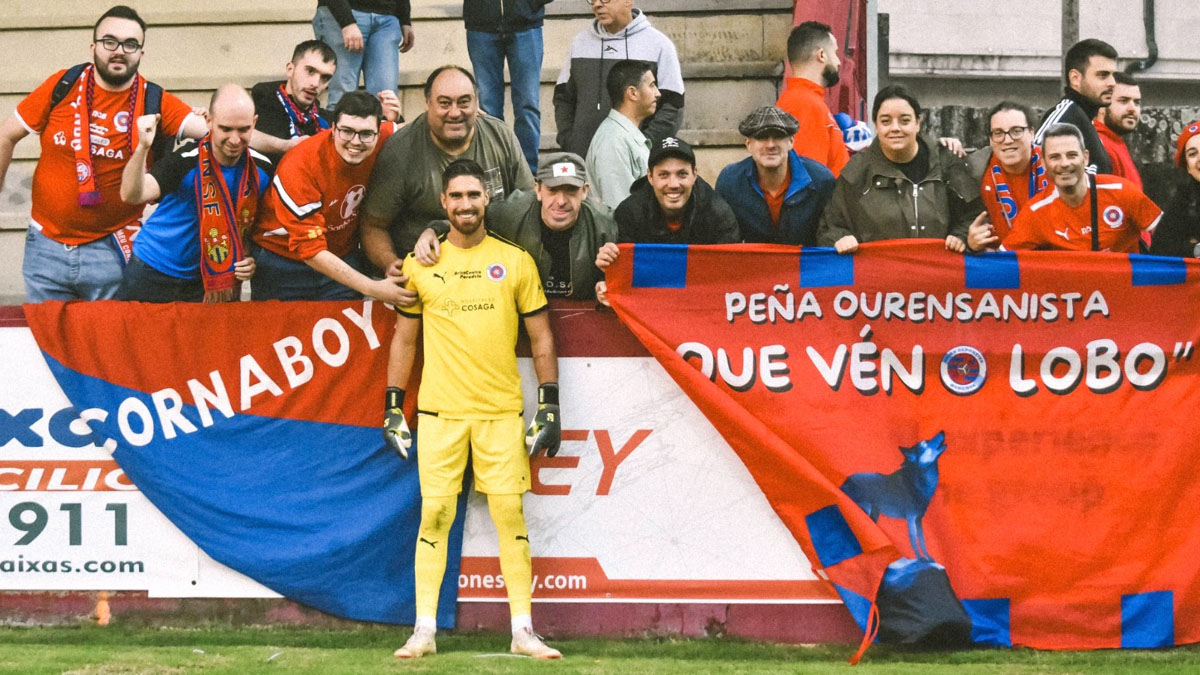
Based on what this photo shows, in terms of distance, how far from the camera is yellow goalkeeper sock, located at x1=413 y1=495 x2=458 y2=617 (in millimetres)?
6629

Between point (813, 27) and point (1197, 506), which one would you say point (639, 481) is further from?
point (813, 27)

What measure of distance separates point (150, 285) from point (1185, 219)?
4.69 meters

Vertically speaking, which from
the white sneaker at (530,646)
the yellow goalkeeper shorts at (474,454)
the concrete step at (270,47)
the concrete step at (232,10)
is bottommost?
the white sneaker at (530,646)

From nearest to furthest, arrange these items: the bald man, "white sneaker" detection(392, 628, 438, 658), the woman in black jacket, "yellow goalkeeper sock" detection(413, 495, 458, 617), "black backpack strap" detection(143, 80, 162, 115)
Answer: "white sneaker" detection(392, 628, 438, 658), "yellow goalkeeper sock" detection(413, 495, 458, 617), the bald man, the woman in black jacket, "black backpack strap" detection(143, 80, 162, 115)

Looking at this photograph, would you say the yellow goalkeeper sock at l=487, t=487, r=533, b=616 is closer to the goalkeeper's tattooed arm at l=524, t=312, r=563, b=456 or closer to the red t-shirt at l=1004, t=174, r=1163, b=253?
the goalkeeper's tattooed arm at l=524, t=312, r=563, b=456

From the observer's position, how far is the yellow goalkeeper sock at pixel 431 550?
21.7 feet

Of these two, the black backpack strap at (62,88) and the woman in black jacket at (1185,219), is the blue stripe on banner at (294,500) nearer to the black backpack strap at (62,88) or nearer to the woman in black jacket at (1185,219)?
the black backpack strap at (62,88)

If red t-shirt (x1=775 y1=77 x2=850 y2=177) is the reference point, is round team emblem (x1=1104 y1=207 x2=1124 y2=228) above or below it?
below

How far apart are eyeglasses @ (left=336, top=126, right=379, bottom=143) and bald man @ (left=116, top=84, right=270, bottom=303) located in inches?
16.4

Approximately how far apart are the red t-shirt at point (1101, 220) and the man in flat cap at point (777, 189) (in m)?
0.92

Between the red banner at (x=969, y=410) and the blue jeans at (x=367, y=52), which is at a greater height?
the blue jeans at (x=367, y=52)

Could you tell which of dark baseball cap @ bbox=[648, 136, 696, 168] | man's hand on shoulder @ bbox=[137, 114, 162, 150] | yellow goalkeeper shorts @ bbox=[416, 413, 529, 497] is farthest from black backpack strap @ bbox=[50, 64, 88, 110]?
dark baseball cap @ bbox=[648, 136, 696, 168]

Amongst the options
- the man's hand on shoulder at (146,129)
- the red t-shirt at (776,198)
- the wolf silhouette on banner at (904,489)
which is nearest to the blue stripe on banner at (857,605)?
the wolf silhouette on banner at (904,489)

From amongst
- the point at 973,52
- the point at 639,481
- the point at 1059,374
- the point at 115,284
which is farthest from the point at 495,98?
the point at 973,52
